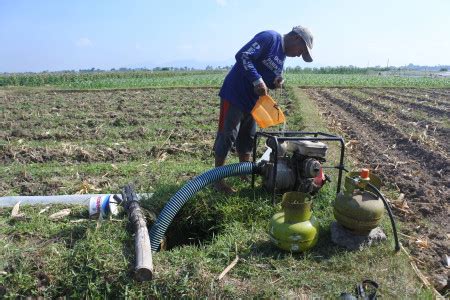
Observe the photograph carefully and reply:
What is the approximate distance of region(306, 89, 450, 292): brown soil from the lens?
393cm

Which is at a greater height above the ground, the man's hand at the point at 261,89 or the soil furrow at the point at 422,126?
the man's hand at the point at 261,89

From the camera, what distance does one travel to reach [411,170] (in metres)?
6.42

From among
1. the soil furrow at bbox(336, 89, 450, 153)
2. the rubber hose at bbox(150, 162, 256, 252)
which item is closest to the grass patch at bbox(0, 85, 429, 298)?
the rubber hose at bbox(150, 162, 256, 252)

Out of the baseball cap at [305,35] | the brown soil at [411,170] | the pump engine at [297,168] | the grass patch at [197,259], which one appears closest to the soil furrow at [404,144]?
the brown soil at [411,170]

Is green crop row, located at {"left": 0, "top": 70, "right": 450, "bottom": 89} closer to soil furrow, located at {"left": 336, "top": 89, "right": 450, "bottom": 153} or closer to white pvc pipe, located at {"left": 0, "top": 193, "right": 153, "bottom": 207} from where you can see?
soil furrow, located at {"left": 336, "top": 89, "right": 450, "bottom": 153}

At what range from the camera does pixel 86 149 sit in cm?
730

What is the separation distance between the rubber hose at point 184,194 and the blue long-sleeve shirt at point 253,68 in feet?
2.46

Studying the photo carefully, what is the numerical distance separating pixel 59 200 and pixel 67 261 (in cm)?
152

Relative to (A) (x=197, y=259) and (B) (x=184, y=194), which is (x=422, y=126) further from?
(A) (x=197, y=259)

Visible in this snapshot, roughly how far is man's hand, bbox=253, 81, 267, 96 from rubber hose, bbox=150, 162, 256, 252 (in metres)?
0.82

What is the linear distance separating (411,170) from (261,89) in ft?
12.2

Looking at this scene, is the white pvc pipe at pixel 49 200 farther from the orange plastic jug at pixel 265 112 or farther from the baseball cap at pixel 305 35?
the baseball cap at pixel 305 35

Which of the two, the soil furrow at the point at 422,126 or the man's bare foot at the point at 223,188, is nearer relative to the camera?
the man's bare foot at the point at 223,188

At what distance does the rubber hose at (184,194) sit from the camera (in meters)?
3.64
